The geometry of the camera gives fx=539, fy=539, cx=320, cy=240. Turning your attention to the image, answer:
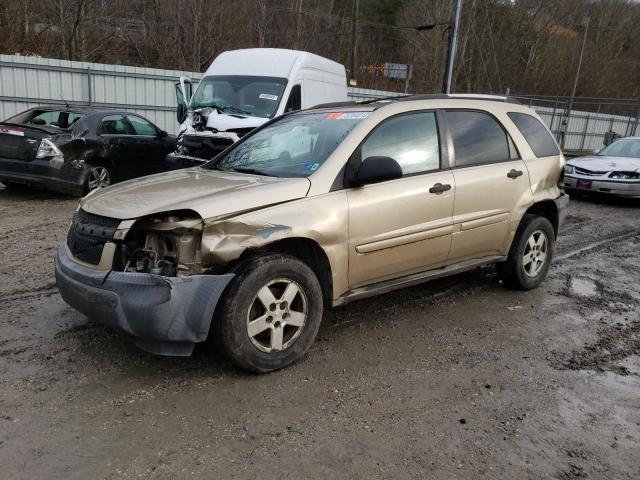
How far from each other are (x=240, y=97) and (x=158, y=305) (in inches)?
286

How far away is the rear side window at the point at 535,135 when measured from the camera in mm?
5176

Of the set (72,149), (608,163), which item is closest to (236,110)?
(72,149)

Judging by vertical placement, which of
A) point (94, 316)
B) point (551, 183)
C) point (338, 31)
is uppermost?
point (338, 31)

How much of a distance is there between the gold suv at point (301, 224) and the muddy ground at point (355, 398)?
35 cm

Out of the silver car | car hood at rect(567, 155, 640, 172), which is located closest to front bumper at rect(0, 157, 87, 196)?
the silver car

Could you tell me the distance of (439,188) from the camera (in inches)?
167

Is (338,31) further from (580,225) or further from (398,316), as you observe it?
(398,316)

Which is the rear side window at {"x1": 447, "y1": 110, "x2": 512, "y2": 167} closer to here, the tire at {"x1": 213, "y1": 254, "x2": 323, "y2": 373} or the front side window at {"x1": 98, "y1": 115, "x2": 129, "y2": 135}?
the tire at {"x1": 213, "y1": 254, "x2": 323, "y2": 373}

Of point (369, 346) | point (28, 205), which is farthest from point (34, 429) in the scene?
point (28, 205)

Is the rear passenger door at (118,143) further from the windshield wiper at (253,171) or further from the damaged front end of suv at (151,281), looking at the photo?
the damaged front end of suv at (151,281)

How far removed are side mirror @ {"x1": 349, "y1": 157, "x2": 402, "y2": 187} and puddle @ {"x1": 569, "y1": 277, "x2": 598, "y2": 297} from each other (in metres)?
2.84

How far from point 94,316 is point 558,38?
47.4 meters

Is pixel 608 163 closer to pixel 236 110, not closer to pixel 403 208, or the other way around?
pixel 236 110

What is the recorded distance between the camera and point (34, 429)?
285 cm
